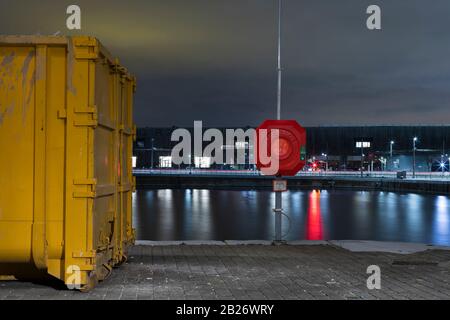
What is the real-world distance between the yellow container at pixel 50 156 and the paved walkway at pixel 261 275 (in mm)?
477

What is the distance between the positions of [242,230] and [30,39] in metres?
19.3

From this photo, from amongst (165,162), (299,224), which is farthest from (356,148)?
(299,224)

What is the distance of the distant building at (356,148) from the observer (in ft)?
430

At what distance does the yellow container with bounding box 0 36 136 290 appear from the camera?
25.3ft

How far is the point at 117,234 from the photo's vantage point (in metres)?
9.49

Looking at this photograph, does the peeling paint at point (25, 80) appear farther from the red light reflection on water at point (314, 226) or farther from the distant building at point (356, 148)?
the distant building at point (356, 148)

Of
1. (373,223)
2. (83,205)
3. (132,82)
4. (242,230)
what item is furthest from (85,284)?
(373,223)

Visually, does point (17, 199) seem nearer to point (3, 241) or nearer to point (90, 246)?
point (3, 241)

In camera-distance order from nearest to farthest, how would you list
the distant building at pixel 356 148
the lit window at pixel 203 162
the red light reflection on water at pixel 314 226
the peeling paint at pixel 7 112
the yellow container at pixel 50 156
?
the yellow container at pixel 50 156
the peeling paint at pixel 7 112
the red light reflection on water at pixel 314 226
the lit window at pixel 203 162
the distant building at pixel 356 148

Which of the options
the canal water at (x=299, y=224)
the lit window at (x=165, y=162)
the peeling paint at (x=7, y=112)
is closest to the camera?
the peeling paint at (x=7, y=112)

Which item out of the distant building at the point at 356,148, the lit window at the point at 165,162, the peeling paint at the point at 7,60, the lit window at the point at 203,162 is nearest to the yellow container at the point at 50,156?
the peeling paint at the point at 7,60

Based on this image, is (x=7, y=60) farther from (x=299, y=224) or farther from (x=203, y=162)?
(x=203, y=162)

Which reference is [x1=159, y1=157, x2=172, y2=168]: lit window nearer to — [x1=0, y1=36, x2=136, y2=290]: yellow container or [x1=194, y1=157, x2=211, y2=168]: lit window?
[x1=194, y1=157, x2=211, y2=168]: lit window
